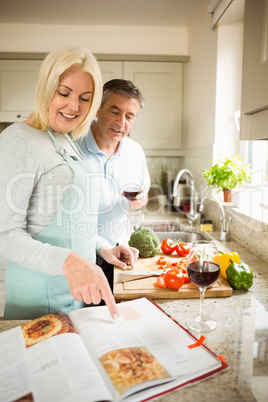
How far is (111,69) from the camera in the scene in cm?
283

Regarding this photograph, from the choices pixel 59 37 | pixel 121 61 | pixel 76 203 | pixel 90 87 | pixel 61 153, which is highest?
pixel 59 37

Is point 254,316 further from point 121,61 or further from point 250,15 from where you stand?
point 121,61

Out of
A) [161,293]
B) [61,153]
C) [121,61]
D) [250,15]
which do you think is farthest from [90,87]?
[121,61]

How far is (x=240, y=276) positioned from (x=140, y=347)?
1.71ft

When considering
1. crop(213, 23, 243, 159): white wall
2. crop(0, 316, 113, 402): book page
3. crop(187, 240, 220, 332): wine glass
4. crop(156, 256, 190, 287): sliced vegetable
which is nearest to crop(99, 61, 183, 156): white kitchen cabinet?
crop(213, 23, 243, 159): white wall

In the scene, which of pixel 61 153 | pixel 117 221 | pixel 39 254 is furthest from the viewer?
pixel 117 221

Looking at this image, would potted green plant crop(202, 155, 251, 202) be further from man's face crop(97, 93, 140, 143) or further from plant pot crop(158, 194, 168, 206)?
plant pot crop(158, 194, 168, 206)

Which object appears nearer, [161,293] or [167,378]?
[167,378]

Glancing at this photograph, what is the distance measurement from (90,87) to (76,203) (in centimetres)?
39

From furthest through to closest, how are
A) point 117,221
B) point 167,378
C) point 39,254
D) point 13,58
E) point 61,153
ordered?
point 13,58
point 117,221
point 61,153
point 39,254
point 167,378

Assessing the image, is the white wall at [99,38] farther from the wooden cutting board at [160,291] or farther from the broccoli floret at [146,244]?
the wooden cutting board at [160,291]

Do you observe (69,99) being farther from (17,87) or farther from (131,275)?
(17,87)

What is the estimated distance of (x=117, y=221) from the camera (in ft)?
6.09

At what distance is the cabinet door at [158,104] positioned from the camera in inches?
113
